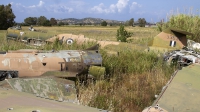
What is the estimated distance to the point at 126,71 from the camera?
822 centimetres

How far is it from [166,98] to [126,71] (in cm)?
469

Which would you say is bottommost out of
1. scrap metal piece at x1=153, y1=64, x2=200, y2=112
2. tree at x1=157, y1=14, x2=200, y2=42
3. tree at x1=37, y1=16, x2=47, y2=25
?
scrap metal piece at x1=153, y1=64, x2=200, y2=112

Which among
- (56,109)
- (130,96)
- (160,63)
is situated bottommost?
(130,96)

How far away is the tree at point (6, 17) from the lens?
130 ft

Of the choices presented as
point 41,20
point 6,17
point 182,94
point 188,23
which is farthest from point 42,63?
point 41,20

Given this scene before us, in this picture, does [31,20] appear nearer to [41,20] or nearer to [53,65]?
[41,20]

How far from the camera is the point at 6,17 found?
132 feet

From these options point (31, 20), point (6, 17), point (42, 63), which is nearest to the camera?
A: point (42, 63)

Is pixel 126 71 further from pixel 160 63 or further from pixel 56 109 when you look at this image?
pixel 56 109

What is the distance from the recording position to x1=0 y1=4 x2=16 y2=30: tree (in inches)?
1558

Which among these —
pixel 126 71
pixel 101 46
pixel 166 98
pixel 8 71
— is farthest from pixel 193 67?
pixel 101 46

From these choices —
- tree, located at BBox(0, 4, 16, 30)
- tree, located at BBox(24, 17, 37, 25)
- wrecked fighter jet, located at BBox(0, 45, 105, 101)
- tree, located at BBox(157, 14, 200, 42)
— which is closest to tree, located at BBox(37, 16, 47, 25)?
tree, located at BBox(24, 17, 37, 25)

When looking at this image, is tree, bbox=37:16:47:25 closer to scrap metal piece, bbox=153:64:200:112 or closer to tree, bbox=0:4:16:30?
tree, bbox=0:4:16:30

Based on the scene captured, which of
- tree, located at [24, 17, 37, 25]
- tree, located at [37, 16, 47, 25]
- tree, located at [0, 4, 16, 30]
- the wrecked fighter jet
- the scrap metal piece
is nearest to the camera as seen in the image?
the scrap metal piece
